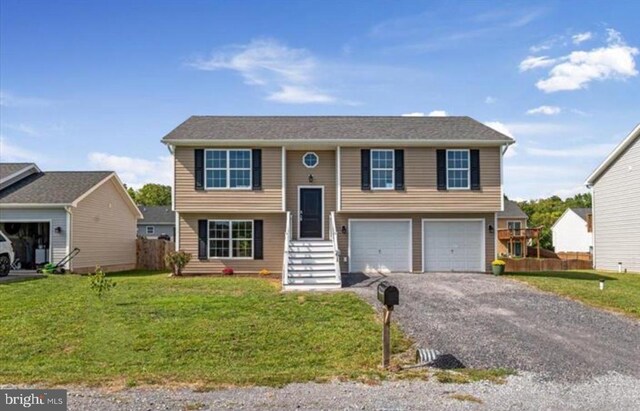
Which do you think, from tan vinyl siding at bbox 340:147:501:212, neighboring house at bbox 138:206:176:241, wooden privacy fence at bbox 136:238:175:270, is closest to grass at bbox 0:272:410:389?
tan vinyl siding at bbox 340:147:501:212

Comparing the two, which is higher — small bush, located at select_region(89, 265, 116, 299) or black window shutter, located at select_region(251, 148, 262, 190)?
black window shutter, located at select_region(251, 148, 262, 190)

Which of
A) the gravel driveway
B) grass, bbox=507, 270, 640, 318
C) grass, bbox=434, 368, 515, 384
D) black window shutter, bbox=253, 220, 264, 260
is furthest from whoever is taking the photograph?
black window shutter, bbox=253, 220, 264, 260

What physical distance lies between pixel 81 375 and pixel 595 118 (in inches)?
770

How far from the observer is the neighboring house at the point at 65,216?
65.8 feet

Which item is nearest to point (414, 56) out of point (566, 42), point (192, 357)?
point (566, 42)

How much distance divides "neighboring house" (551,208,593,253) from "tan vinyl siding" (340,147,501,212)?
27.6m

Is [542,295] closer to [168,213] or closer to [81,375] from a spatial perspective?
[81,375]

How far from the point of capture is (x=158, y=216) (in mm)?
44188

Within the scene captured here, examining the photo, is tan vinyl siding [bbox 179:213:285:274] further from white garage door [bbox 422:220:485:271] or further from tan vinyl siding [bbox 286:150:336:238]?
white garage door [bbox 422:220:485:271]

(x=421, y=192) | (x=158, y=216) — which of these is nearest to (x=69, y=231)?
(x=421, y=192)

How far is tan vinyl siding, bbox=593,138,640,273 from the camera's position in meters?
21.1

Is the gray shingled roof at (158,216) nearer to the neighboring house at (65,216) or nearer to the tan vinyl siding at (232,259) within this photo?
the neighboring house at (65,216)

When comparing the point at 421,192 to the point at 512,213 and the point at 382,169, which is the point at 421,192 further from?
the point at 512,213

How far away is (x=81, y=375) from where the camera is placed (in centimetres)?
654
